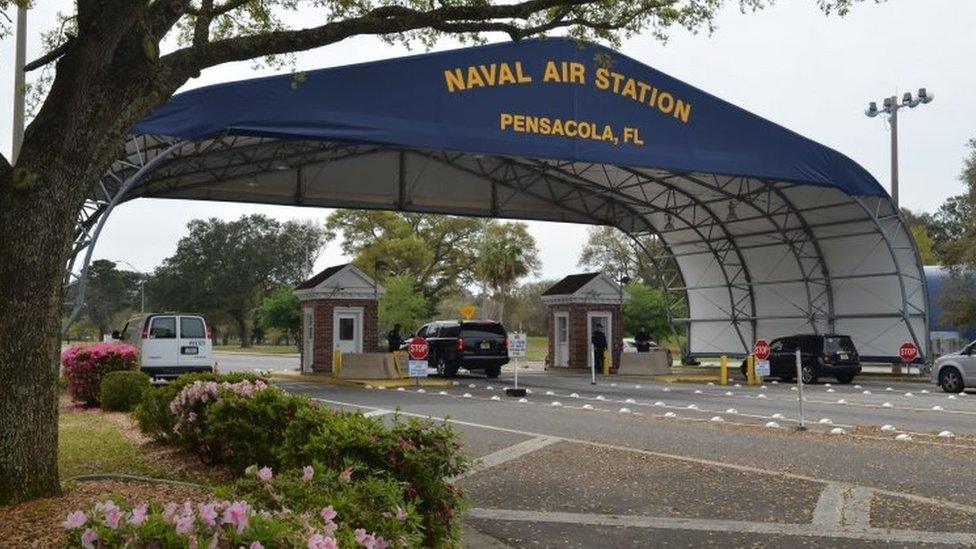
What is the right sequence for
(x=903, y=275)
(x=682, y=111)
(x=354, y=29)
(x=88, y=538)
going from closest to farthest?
(x=88, y=538)
(x=354, y=29)
(x=682, y=111)
(x=903, y=275)

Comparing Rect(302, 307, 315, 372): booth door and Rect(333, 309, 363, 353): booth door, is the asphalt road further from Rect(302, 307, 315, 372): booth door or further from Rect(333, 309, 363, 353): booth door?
Rect(302, 307, 315, 372): booth door

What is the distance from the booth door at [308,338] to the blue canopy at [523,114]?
38.9ft

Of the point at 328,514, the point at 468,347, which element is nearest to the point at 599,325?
the point at 468,347

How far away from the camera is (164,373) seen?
25.0 m

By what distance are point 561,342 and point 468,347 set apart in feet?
25.0

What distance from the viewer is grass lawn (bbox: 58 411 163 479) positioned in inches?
345

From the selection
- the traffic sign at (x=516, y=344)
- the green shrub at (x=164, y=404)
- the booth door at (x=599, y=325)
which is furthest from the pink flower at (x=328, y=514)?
the booth door at (x=599, y=325)

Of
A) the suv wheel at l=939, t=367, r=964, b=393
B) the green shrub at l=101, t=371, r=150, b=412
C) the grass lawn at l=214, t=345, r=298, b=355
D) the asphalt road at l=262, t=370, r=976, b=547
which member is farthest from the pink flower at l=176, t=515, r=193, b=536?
the grass lawn at l=214, t=345, r=298, b=355

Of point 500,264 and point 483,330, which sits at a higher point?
point 500,264

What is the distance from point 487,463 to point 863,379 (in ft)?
76.8

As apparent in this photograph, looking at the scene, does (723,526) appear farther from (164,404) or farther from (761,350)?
(761,350)

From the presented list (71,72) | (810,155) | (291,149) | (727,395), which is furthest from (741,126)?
(71,72)

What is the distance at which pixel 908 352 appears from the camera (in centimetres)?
2873

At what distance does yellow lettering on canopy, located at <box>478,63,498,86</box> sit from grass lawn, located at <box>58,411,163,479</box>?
1210 centimetres
